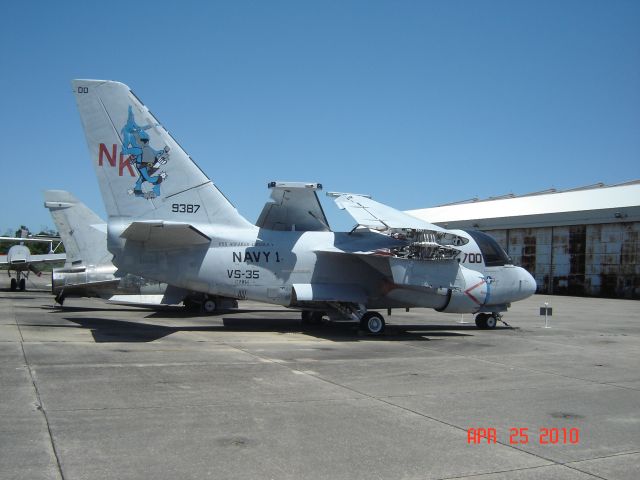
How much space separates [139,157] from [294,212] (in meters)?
4.22

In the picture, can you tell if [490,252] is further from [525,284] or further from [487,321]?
[487,321]

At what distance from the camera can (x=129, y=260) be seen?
1426 cm

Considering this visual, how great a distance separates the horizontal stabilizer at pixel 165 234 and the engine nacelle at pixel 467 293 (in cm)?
664

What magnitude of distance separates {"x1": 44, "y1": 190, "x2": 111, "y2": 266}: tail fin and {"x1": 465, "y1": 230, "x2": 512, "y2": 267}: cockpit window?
528 inches

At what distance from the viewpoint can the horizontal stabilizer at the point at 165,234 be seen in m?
13.5

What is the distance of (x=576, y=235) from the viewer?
46.2 m

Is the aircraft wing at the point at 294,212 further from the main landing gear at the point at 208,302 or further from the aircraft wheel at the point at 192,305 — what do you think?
the aircraft wheel at the point at 192,305

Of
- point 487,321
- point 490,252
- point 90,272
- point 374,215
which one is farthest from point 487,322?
point 90,272

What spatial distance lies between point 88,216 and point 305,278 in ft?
37.5

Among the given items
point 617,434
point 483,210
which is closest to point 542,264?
point 483,210

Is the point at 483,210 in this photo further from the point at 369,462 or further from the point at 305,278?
the point at 369,462

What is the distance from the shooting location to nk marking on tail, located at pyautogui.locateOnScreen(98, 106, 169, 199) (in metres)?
14.0

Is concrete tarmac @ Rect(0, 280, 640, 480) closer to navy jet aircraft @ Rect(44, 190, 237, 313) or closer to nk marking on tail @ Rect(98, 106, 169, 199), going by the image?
nk marking on tail @ Rect(98, 106, 169, 199)

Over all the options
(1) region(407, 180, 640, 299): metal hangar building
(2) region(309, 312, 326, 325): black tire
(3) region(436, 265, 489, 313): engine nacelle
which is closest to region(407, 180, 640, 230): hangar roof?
(1) region(407, 180, 640, 299): metal hangar building
